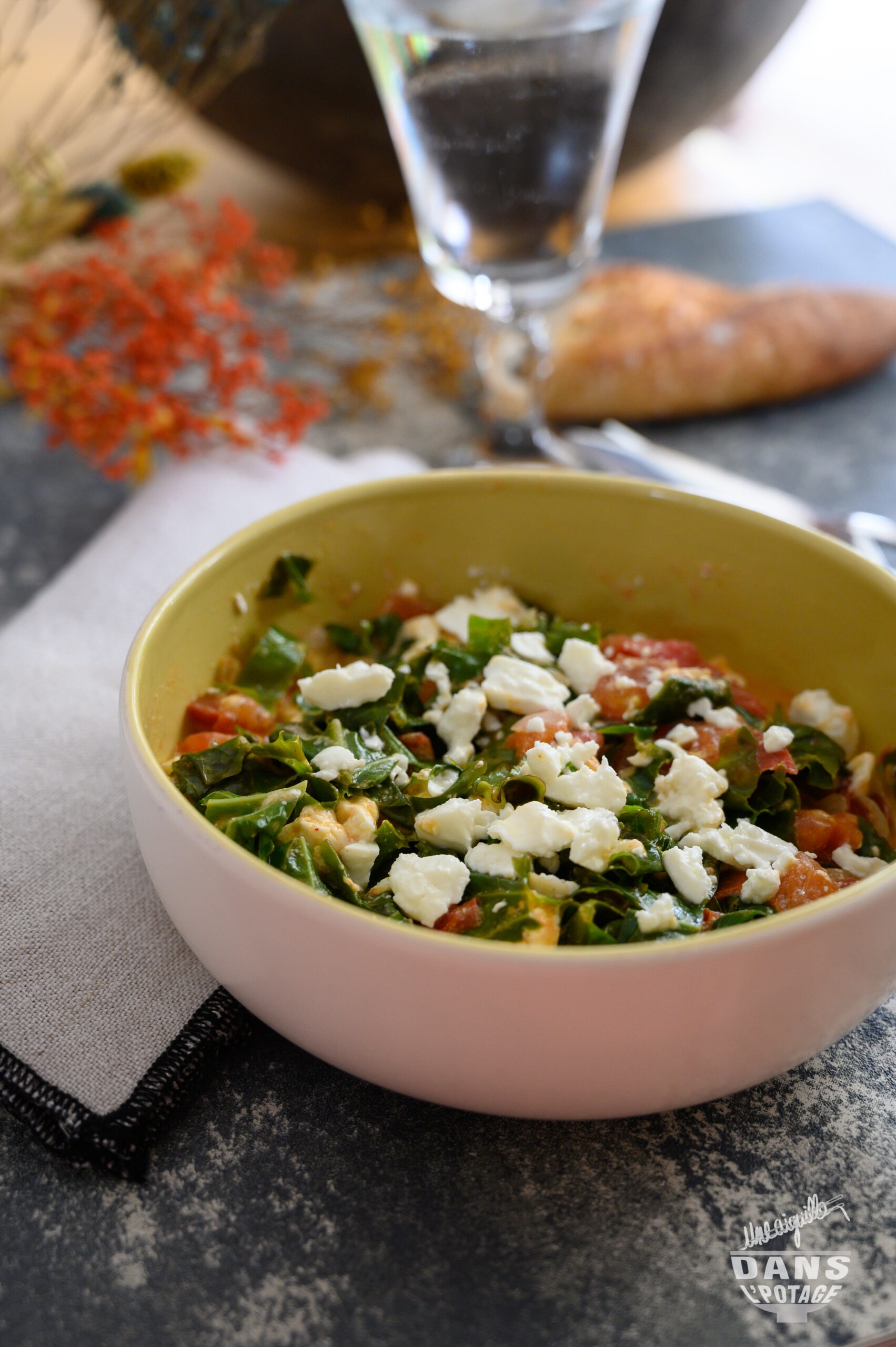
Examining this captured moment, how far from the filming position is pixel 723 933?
2.44ft

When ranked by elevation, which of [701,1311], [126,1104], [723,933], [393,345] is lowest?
[393,345]

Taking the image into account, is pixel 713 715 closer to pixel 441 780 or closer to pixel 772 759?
pixel 772 759

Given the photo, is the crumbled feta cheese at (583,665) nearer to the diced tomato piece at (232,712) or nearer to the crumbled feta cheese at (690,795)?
the crumbled feta cheese at (690,795)

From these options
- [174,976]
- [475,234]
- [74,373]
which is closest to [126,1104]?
[174,976]

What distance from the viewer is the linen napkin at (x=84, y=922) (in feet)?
3.05

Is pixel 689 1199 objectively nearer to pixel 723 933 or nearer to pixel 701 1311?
pixel 701 1311

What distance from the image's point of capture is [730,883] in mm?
996

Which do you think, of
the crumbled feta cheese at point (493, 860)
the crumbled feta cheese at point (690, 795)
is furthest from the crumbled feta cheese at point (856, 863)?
the crumbled feta cheese at point (493, 860)

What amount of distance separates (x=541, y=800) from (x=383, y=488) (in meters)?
0.47

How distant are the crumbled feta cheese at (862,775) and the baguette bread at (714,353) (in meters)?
1.12

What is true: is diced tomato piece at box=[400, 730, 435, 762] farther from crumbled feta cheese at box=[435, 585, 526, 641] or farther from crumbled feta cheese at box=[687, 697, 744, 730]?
crumbled feta cheese at box=[687, 697, 744, 730]

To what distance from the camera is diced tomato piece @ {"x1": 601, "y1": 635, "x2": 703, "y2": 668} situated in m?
1.26

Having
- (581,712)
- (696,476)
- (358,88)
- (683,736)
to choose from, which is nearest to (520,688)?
(581,712)

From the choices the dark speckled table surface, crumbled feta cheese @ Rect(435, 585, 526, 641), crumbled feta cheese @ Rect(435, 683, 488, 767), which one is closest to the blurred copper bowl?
crumbled feta cheese @ Rect(435, 585, 526, 641)
